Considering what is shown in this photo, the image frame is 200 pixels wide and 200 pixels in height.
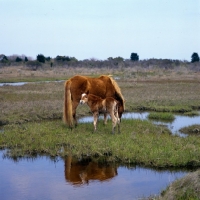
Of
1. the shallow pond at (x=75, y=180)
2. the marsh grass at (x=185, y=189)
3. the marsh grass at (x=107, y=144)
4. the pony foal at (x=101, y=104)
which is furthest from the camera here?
the pony foal at (x=101, y=104)

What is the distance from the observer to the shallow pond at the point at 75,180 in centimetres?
815

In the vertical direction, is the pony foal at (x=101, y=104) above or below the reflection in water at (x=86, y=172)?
above

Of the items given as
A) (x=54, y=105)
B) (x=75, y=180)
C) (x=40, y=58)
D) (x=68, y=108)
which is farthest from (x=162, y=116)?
(x=40, y=58)

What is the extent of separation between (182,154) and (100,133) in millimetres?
3204

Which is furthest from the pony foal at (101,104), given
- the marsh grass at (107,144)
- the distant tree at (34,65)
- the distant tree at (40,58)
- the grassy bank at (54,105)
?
the distant tree at (40,58)

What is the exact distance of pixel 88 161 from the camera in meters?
10.4

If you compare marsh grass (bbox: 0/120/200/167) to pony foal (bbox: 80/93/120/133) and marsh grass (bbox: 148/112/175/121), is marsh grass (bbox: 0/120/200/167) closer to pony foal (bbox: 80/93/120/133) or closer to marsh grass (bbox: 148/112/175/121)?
pony foal (bbox: 80/93/120/133)

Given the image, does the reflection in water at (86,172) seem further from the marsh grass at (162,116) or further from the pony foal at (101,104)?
the marsh grass at (162,116)

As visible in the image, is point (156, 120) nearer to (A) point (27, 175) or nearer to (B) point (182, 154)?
(B) point (182, 154)

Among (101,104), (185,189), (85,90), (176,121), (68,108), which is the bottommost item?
(185,189)

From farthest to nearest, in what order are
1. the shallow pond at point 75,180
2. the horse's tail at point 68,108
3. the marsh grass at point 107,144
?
1. the horse's tail at point 68,108
2. the marsh grass at point 107,144
3. the shallow pond at point 75,180

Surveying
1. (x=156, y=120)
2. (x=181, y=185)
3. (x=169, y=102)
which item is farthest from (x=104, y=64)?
(x=181, y=185)

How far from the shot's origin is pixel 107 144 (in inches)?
433

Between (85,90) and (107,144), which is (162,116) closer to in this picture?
(85,90)
